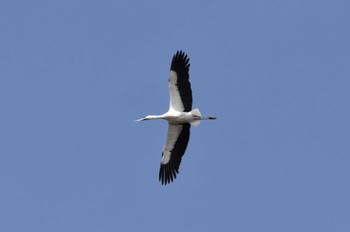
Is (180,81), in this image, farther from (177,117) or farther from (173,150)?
(173,150)

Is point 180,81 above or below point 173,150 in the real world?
above

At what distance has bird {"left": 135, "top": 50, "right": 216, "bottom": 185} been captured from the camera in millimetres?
42250

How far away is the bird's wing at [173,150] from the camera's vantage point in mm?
43375

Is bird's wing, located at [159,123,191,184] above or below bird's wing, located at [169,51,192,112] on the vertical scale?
below

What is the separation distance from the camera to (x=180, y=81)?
42250mm

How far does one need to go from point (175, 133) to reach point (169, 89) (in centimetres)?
203

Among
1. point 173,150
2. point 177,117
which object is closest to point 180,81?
point 177,117

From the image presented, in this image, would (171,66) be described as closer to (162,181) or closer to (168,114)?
(168,114)

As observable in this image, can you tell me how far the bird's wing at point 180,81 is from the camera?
42250mm

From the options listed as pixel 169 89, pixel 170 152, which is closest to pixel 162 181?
pixel 170 152

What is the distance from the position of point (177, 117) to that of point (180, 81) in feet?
4.59

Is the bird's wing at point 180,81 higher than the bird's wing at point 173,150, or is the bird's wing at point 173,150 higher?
the bird's wing at point 180,81

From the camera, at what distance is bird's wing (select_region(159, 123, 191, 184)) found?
1708 inches

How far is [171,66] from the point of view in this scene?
42.3 m
